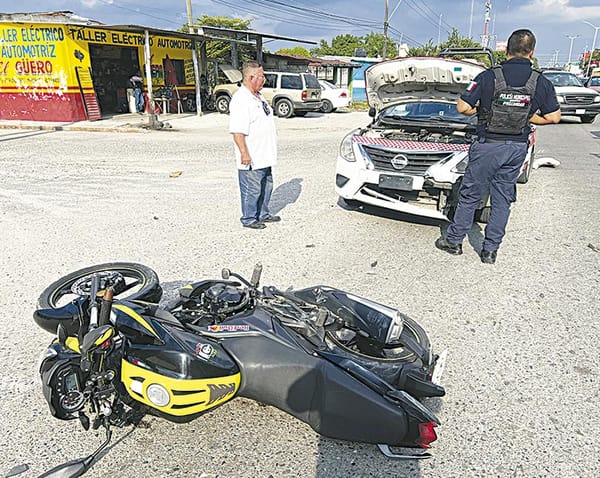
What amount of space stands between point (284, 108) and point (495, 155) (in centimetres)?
1649

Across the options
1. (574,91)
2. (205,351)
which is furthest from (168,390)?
(574,91)

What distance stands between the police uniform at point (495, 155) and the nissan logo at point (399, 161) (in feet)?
A: 2.78

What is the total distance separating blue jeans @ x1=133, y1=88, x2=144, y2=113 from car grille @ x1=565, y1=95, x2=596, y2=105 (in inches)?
631

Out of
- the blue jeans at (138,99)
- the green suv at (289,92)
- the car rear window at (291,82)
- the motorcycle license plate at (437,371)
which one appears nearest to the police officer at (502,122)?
the motorcycle license plate at (437,371)

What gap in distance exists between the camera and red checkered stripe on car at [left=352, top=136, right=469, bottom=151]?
5.16 meters

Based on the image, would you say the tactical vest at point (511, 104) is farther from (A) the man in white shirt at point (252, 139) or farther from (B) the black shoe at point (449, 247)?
(A) the man in white shirt at point (252, 139)

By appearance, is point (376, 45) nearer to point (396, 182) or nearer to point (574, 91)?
point (574, 91)

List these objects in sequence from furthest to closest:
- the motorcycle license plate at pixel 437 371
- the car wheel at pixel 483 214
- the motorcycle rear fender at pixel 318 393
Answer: the car wheel at pixel 483 214
the motorcycle license plate at pixel 437 371
the motorcycle rear fender at pixel 318 393

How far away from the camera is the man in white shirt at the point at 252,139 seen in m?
5.11

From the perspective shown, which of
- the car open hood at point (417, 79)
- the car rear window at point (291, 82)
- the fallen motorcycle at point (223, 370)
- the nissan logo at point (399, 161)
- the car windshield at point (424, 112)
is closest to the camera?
the fallen motorcycle at point (223, 370)

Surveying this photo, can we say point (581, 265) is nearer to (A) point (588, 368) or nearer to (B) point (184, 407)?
(A) point (588, 368)

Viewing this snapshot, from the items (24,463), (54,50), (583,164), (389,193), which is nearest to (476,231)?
(389,193)

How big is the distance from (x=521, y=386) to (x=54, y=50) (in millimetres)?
17588

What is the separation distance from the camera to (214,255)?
473 cm
